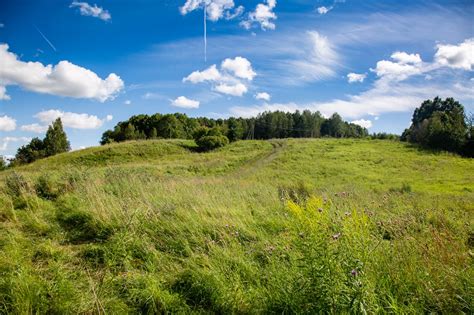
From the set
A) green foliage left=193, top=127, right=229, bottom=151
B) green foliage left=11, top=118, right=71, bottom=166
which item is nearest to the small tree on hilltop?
green foliage left=11, top=118, right=71, bottom=166

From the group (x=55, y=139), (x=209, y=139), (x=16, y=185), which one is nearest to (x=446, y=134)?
A: (x=209, y=139)

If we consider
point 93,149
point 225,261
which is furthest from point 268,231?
point 93,149

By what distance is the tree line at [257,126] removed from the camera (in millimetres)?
81625

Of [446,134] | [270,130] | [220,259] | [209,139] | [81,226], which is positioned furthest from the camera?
[270,130]

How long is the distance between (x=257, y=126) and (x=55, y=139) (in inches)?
2336

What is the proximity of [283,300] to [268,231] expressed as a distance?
2772 mm

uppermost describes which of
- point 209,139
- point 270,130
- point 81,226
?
point 270,130

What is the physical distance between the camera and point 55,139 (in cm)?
6272

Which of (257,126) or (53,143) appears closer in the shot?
(53,143)

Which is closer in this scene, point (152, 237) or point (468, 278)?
point (468, 278)

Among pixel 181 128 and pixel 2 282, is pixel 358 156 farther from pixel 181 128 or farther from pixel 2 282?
pixel 181 128

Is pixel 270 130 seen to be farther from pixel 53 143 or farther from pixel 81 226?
pixel 81 226

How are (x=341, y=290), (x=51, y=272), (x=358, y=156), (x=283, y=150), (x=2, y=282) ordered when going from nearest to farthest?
1. (x=341, y=290)
2. (x=2, y=282)
3. (x=51, y=272)
4. (x=358, y=156)
5. (x=283, y=150)

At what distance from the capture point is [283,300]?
296 cm
